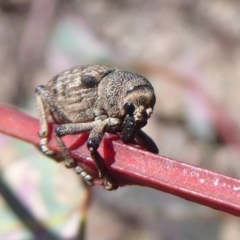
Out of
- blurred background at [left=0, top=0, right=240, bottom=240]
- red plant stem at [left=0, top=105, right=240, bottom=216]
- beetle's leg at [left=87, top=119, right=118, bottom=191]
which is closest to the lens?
red plant stem at [left=0, top=105, right=240, bottom=216]

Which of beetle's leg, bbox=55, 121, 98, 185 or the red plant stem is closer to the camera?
the red plant stem

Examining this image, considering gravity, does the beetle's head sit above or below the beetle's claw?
above

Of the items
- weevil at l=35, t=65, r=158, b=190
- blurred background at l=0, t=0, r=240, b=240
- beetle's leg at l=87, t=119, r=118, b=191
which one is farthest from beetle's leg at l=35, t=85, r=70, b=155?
blurred background at l=0, t=0, r=240, b=240

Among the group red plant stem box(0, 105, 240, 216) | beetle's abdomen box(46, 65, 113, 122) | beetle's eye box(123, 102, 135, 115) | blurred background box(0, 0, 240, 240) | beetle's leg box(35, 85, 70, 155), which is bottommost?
blurred background box(0, 0, 240, 240)

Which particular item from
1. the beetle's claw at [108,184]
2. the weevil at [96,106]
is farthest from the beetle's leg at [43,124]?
the beetle's claw at [108,184]

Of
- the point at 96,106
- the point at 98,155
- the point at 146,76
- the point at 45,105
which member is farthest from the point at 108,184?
the point at 146,76

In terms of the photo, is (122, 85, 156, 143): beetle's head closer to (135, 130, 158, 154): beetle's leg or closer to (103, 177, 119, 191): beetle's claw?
(135, 130, 158, 154): beetle's leg

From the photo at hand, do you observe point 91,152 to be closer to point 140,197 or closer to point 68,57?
point 140,197

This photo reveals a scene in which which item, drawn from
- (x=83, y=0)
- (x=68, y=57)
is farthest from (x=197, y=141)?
(x=83, y=0)

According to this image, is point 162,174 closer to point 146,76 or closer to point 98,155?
point 98,155
